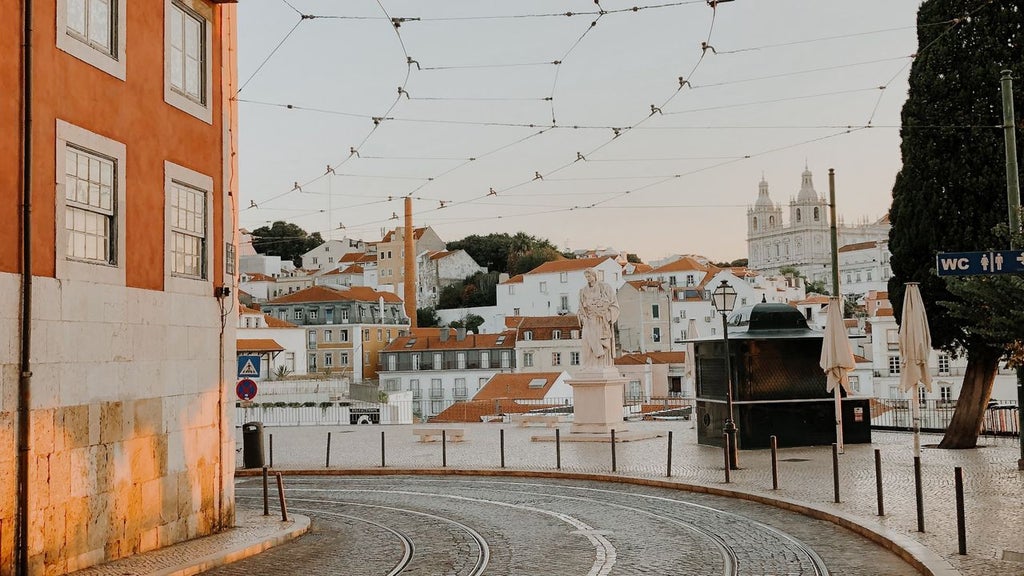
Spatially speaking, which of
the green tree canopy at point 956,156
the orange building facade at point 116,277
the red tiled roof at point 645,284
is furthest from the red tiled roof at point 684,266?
the orange building facade at point 116,277

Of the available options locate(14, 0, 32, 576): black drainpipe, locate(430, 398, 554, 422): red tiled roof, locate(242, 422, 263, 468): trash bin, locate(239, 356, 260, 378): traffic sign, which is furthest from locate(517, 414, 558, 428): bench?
locate(14, 0, 32, 576): black drainpipe

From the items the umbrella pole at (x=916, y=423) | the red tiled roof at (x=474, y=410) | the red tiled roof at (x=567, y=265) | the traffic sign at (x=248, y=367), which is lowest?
the red tiled roof at (x=474, y=410)

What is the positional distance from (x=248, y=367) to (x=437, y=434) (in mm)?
11879

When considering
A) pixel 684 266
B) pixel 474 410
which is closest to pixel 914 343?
pixel 474 410

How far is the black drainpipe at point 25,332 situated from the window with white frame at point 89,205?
1.61 feet

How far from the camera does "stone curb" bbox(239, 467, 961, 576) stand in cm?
1018

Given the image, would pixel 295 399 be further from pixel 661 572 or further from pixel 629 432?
pixel 661 572

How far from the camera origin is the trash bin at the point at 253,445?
22734mm

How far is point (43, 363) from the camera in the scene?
981 cm

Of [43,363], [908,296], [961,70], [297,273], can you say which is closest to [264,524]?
[43,363]

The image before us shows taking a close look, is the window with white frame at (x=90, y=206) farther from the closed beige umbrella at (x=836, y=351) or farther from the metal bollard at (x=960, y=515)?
the closed beige umbrella at (x=836, y=351)

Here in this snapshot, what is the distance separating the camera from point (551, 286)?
357ft

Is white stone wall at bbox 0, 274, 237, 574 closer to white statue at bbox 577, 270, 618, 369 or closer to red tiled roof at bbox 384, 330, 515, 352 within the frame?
white statue at bbox 577, 270, 618, 369

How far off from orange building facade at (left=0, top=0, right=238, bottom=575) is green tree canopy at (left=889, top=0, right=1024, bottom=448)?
1478 cm
